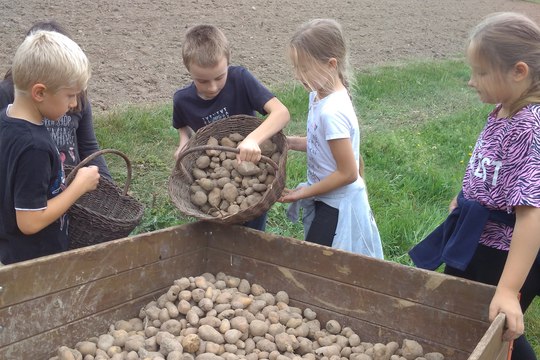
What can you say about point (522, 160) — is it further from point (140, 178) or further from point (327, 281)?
point (140, 178)

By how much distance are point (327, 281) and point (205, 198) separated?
690mm

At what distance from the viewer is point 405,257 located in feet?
13.9

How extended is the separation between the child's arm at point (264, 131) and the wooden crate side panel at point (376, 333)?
0.69 meters

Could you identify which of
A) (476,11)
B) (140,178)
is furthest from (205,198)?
(476,11)

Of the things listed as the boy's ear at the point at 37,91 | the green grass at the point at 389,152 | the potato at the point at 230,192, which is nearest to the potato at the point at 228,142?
the potato at the point at 230,192

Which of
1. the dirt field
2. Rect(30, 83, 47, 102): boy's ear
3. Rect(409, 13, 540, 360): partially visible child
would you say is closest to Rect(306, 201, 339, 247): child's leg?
Rect(409, 13, 540, 360): partially visible child

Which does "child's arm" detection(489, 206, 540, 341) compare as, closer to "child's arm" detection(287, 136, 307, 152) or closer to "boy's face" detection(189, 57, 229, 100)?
"child's arm" detection(287, 136, 307, 152)

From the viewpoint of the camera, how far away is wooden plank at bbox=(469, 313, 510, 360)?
1.92 m

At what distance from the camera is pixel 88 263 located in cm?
266

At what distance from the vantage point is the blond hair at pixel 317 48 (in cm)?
303

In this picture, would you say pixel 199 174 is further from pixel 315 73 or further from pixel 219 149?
pixel 315 73

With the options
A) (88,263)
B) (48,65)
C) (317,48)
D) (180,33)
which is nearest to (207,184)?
(88,263)

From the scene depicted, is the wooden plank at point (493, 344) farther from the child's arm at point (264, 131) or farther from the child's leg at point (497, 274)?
the child's arm at point (264, 131)

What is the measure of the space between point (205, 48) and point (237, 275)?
1088 mm
